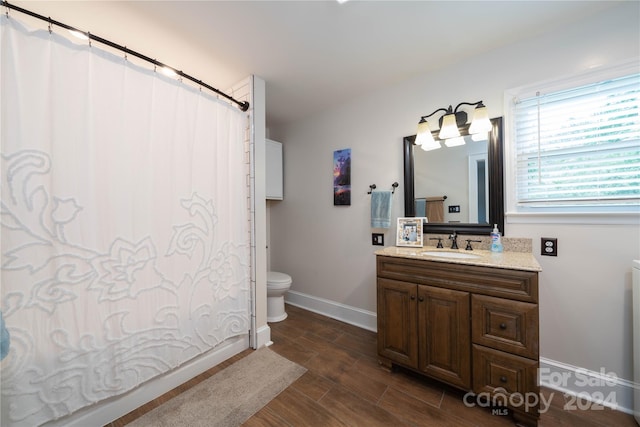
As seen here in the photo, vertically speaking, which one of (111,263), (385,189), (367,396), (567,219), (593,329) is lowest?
(367,396)

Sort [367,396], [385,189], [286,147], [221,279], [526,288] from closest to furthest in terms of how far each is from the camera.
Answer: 1. [526,288]
2. [367,396]
3. [221,279]
4. [385,189]
5. [286,147]

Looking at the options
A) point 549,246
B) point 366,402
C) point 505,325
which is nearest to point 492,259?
point 505,325

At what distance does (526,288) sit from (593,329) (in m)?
0.75

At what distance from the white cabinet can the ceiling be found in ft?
2.89

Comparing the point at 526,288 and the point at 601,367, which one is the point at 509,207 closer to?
the point at 526,288

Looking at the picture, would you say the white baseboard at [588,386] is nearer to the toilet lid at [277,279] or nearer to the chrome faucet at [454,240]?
the chrome faucet at [454,240]

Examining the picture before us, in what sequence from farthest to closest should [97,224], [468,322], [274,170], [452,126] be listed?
[274,170] < [452,126] < [468,322] < [97,224]

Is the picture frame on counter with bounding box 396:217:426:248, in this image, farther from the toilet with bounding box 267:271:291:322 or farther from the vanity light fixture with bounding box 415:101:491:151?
the toilet with bounding box 267:271:291:322

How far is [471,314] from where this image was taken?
4.58 feet

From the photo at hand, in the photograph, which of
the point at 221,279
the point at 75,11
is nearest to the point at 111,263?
the point at 221,279

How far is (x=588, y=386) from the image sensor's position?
146cm

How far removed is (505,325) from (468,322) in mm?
179

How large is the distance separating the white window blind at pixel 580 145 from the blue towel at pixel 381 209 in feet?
3.13

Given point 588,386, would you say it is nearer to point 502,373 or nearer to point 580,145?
point 502,373
